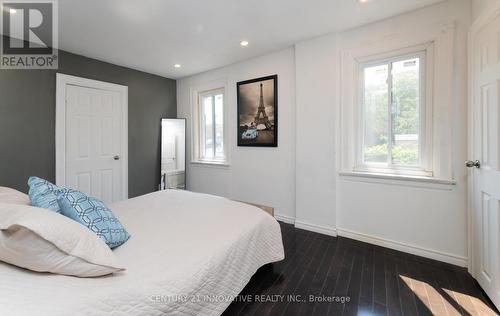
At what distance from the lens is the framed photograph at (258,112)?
3322 mm

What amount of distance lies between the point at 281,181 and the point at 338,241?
3.55 ft

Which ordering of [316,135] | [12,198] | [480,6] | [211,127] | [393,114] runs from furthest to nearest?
1. [211,127]
2. [316,135]
3. [393,114]
4. [480,6]
5. [12,198]

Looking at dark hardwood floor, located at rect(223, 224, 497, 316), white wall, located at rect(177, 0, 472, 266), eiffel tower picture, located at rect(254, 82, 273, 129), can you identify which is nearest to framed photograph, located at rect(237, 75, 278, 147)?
eiffel tower picture, located at rect(254, 82, 273, 129)

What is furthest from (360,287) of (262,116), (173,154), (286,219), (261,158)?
(173,154)

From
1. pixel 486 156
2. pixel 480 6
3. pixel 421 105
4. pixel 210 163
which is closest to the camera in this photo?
pixel 486 156

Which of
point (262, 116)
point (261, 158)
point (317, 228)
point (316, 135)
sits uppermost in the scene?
point (262, 116)

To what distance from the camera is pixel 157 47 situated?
10.1 feet

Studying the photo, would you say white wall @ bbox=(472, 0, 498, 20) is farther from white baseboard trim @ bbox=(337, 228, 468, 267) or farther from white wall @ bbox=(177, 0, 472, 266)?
white baseboard trim @ bbox=(337, 228, 468, 267)

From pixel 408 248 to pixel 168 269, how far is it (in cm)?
244

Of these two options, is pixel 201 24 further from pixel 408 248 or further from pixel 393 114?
pixel 408 248

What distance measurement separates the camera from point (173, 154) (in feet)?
14.5

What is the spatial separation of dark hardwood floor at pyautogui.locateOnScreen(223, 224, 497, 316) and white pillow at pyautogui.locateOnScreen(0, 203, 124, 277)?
1.00 metres

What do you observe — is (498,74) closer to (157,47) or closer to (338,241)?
(338,241)

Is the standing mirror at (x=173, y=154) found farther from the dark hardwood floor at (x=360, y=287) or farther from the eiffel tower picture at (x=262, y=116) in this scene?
the dark hardwood floor at (x=360, y=287)
